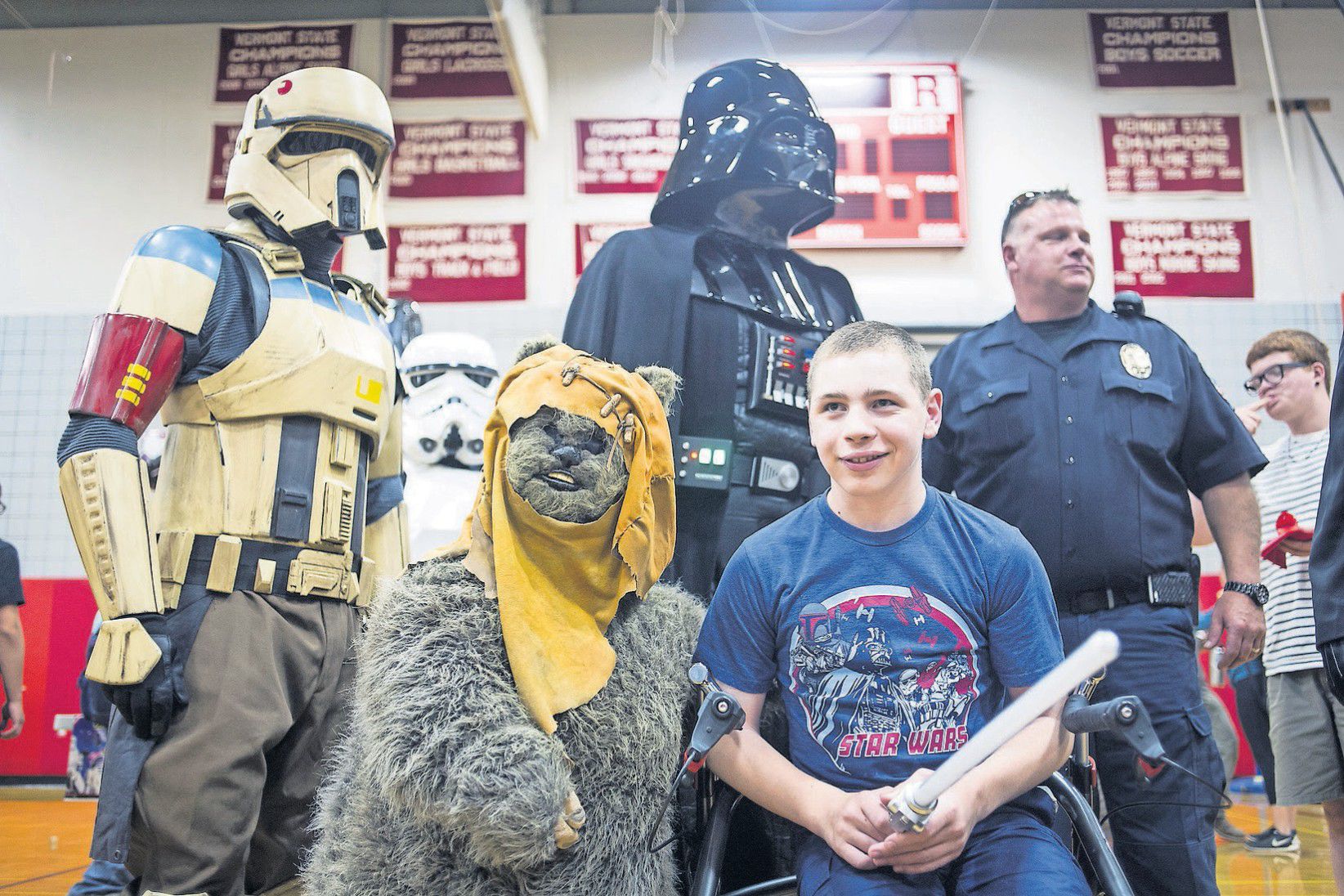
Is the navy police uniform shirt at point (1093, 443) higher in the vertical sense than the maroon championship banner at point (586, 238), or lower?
lower

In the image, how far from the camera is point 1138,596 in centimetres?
215

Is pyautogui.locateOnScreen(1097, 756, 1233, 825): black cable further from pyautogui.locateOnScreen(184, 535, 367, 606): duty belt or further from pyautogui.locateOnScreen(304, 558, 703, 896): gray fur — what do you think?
pyautogui.locateOnScreen(184, 535, 367, 606): duty belt

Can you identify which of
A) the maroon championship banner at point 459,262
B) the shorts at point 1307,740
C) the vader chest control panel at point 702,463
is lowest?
the shorts at point 1307,740

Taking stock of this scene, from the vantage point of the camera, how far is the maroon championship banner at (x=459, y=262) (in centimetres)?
614

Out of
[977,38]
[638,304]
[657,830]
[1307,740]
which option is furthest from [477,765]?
[977,38]

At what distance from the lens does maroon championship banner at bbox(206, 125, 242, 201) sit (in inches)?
249

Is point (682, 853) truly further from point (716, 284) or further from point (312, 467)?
point (716, 284)

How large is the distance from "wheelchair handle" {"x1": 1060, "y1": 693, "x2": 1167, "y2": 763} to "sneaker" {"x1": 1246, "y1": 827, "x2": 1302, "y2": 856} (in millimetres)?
3444

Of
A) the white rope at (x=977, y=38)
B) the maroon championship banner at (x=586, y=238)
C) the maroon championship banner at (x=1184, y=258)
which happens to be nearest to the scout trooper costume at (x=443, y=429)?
the maroon championship banner at (x=586, y=238)

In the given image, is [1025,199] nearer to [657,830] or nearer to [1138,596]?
[1138,596]

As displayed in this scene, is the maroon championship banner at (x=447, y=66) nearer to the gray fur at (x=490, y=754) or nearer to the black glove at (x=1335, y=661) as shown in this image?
the gray fur at (x=490, y=754)

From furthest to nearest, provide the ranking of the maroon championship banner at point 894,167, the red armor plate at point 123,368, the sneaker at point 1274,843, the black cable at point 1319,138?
the black cable at point 1319,138 → the maroon championship banner at point 894,167 → the sneaker at point 1274,843 → the red armor plate at point 123,368

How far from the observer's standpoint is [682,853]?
1.74 metres

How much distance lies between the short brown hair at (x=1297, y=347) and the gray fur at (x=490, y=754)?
7.93ft
